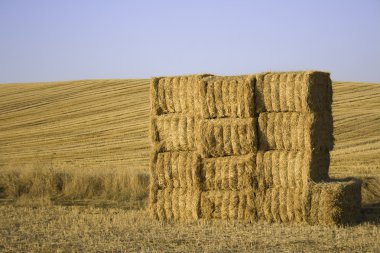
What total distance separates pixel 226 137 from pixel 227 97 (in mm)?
796

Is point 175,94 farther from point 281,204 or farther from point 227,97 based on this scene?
point 281,204

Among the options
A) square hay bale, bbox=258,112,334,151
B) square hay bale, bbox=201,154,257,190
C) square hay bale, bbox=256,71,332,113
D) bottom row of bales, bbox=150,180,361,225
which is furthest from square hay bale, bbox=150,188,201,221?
square hay bale, bbox=256,71,332,113

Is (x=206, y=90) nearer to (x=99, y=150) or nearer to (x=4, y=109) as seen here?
(x=99, y=150)

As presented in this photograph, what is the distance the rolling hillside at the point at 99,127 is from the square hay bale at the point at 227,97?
468 cm

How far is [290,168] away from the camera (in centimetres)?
1333

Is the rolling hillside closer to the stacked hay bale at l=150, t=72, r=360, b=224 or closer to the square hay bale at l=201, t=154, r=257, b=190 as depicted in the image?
the stacked hay bale at l=150, t=72, r=360, b=224

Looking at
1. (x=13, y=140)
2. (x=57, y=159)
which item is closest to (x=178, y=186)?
(x=57, y=159)

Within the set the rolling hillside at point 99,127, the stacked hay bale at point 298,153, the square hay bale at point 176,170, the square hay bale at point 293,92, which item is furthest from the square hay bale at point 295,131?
the rolling hillside at point 99,127

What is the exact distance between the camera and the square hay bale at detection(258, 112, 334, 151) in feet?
43.5

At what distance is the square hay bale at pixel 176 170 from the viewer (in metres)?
14.3

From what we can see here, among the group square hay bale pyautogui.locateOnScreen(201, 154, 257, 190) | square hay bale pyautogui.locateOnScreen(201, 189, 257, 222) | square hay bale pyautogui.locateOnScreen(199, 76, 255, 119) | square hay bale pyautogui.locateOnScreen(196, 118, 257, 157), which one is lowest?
square hay bale pyautogui.locateOnScreen(201, 189, 257, 222)

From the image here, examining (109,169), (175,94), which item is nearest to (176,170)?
(175,94)

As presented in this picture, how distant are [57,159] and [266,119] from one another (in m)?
15.3

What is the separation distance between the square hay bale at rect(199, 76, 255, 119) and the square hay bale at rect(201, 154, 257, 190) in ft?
2.84
